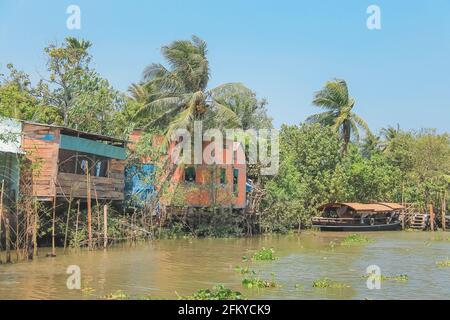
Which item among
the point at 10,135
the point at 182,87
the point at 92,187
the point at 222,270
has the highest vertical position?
the point at 182,87

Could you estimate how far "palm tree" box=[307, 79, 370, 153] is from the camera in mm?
38500

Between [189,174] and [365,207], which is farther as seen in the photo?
[365,207]

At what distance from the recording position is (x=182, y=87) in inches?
1085

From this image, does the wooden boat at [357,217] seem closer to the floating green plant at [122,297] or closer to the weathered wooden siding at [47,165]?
the weathered wooden siding at [47,165]

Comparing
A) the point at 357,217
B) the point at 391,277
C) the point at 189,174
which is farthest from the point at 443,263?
the point at 357,217

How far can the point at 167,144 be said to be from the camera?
26.0 metres

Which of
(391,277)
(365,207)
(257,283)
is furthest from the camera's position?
(365,207)

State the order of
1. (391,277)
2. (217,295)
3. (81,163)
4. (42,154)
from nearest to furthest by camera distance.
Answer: (217,295)
(391,277)
(42,154)
(81,163)

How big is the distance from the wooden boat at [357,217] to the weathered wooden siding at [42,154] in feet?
60.3

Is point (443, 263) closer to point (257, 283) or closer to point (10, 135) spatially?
point (257, 283)

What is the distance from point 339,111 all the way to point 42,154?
80.0 feet

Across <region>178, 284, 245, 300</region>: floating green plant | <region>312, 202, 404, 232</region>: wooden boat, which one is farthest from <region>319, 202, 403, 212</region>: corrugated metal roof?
<region>178, 284, 245, 300</region>: floating green plant
